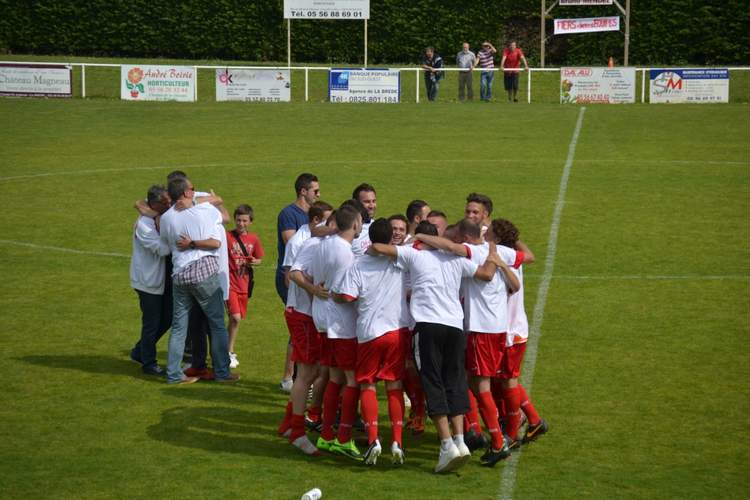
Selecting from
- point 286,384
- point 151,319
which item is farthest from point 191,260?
point 286,384

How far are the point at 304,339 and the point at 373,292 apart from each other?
40.0 inches

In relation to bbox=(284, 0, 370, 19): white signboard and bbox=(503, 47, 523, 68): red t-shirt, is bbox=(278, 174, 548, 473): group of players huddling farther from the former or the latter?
bbox=(284, 0, 370, 19): white signboard

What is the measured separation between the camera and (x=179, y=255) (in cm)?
1138

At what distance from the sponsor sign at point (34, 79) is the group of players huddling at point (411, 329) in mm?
29605

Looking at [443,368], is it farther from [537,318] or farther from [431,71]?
[431,71]

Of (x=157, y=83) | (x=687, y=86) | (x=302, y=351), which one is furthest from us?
(x=687, y=86)

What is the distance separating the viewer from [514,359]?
9656 mm

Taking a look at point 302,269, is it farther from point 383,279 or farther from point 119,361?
point 119,361

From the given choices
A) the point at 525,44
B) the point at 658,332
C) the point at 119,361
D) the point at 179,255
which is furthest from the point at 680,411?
the point at 525,44

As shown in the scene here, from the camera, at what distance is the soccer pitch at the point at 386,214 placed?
9.31 metres

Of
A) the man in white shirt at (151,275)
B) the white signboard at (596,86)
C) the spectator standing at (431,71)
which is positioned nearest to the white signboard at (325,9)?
the spectator standing at (431,71)

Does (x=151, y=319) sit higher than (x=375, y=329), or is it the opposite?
(x=375, y=329)

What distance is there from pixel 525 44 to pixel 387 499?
43398 mm

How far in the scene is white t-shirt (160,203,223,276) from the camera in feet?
37.1
